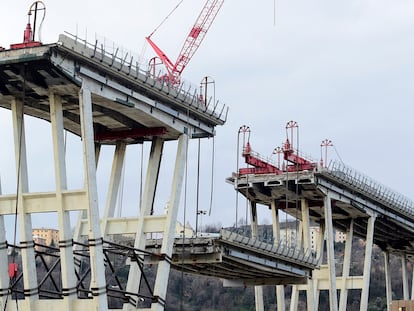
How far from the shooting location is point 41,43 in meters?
51.3

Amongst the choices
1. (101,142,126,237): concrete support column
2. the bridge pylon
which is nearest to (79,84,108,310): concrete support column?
the bridge pylon

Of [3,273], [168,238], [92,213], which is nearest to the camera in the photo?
[92,213]

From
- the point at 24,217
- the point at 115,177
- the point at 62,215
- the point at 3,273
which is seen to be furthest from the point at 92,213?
the point at 115,177

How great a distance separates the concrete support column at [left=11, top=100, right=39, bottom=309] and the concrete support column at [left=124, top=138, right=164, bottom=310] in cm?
Answer: 910

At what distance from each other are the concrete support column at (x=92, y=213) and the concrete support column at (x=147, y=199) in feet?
27.5

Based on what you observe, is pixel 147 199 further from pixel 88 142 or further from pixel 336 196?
pixel 336 196

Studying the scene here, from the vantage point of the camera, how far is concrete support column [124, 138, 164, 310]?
62.0 metres

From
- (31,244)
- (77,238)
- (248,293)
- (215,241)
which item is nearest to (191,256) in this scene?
(215,241)

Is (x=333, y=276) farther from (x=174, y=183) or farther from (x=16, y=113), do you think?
(x=16, y=113)

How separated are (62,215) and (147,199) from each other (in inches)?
436

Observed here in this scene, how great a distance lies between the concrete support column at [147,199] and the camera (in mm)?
61969

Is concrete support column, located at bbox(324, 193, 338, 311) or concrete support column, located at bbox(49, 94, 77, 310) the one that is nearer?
concrete support column, located at bbox(49, 94, 77, 310)

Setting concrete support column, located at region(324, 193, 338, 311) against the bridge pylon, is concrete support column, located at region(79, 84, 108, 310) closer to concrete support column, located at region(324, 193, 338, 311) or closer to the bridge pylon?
the bridge pylon

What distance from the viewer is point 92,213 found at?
2058 inches
